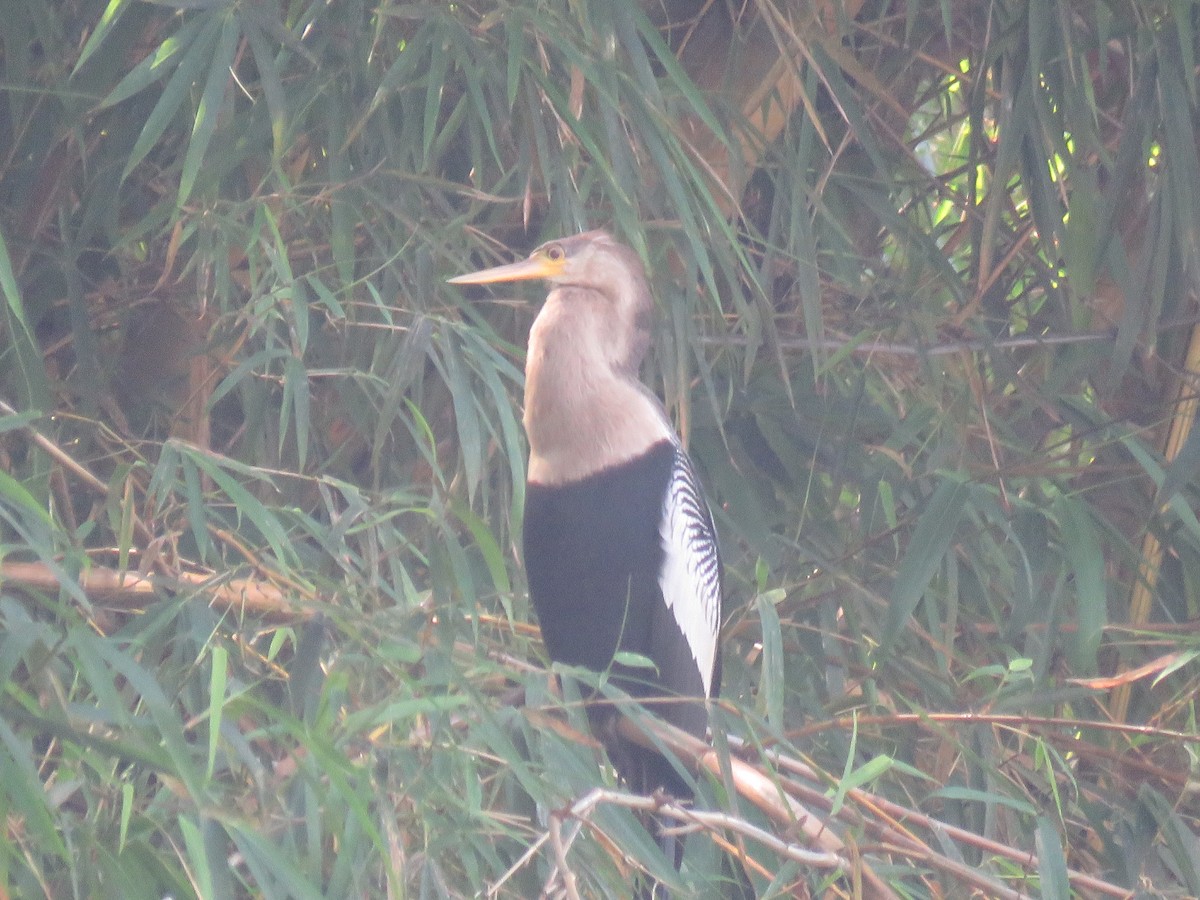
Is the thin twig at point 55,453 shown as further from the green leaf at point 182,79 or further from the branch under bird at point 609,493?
the branch under bird at point 609,493

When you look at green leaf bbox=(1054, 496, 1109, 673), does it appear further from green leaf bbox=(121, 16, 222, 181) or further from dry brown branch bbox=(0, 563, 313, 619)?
green leaf bbox=(121, 16, 222, 181)

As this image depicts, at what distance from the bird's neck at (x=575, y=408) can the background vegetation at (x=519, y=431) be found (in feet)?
0.25

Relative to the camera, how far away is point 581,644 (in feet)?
7.09

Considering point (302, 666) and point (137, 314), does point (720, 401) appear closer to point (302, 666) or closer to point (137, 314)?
point (137, 314)

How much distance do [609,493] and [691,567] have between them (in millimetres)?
167

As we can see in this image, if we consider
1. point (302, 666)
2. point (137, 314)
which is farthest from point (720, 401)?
point (302, 666)

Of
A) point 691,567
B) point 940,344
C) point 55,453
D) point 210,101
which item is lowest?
point 691,567

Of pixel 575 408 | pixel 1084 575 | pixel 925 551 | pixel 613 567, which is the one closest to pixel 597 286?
pixel 575 408

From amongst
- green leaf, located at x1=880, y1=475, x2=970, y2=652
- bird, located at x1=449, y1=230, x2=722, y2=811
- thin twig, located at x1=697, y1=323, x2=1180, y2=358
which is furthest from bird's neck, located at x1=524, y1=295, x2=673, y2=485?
green leaf, located at x1=880, y1=475, x2=970, y2=652

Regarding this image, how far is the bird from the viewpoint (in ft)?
6.81

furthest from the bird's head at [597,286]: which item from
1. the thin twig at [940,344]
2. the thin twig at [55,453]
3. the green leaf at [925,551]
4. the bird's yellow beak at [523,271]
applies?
the thin twig at [55,453]

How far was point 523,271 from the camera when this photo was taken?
2037 mm

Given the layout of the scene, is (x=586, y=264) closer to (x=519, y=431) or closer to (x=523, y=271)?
(x=523, y=271)

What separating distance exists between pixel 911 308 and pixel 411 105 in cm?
83
